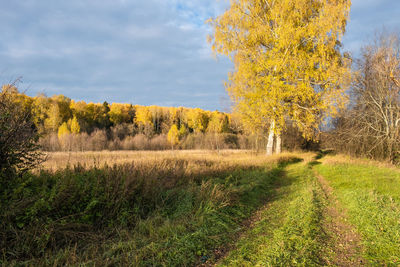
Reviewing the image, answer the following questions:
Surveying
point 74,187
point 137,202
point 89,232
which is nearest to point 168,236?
point 89,232

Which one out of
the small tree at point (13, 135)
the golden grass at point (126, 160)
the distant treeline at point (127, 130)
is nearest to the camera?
the small tree at point (13, 135)

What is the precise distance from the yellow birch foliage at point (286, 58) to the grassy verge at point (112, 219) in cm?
1010

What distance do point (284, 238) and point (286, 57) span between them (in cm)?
1359

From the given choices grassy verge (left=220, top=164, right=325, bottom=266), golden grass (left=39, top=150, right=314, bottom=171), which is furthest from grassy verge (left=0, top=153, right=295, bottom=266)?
golden grass (left=39, top=150, right=314, bottom=171)

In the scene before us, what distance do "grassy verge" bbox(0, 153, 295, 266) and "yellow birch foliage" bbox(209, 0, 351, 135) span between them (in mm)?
10097

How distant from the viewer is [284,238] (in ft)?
13.5

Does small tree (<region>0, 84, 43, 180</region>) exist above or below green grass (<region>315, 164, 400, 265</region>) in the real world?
above

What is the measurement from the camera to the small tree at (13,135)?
468cm

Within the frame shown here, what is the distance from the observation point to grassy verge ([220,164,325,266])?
3.43m

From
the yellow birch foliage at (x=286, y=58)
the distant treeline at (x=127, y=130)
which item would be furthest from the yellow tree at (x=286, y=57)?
the distant treeline at (x=127, y=130)

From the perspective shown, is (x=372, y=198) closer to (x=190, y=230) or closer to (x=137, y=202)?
(x=190, y=230)

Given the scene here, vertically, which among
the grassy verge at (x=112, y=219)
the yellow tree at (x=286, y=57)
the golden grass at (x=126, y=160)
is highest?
the yellow tree at (x=286, y=57)

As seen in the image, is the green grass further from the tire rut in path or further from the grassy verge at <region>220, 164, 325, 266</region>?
the grassy verge at <region>220, 164, 325, 266</region>

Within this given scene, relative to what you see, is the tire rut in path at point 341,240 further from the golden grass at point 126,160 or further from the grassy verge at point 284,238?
the golden grass at point 126,160
